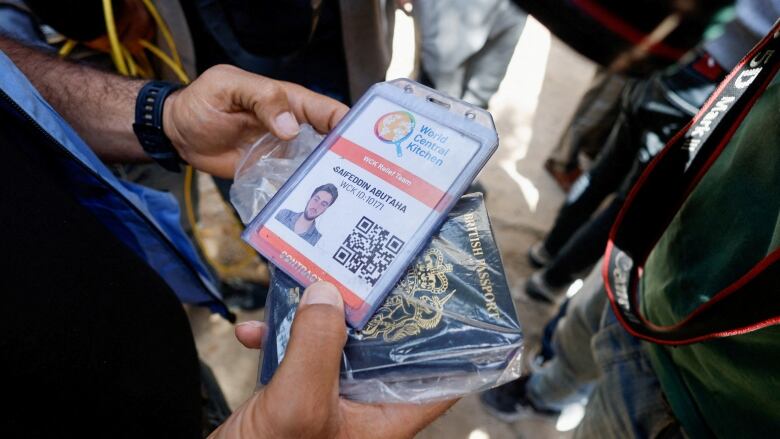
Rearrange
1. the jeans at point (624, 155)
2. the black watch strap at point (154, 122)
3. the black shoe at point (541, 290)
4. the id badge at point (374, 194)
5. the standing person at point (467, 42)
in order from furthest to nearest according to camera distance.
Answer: the black shoe at point (541, 290)
the standing person at point (467, 42)
the jeans at point (624, 155)
the black watch strap at point (154, 122)
the id badge at point (374, 194)

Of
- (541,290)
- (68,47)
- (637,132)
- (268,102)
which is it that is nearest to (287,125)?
(268,102)

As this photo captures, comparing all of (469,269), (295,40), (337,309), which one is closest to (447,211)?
(469,269)

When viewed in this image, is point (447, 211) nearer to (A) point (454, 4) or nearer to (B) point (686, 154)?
(B) point (686, 154)

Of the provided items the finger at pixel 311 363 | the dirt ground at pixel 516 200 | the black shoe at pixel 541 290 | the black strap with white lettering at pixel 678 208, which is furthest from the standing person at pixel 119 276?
the black shoe at pixel 541 290

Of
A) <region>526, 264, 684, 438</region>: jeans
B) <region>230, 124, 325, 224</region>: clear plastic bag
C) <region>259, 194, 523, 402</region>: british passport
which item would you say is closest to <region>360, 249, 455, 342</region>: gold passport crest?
<region>259, 194, 523, 402</region>: british passport

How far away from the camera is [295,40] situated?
0.94m

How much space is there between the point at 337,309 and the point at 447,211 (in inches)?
7.2

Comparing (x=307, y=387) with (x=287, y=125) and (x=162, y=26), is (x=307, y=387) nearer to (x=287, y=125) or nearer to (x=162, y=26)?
(x=287, y=125)

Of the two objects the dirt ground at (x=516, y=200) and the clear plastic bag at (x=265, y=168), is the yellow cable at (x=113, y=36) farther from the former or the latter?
the dirt ground at (x=516, y=200)

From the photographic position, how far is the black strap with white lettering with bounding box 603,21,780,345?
0.41 meters

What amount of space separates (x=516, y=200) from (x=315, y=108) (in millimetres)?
1365

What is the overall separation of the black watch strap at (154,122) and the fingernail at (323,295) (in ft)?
1.61

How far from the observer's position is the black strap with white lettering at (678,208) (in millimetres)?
409

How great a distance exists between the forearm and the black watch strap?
0.02 meters
